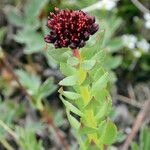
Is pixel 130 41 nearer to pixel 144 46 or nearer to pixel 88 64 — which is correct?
pixel 144 46

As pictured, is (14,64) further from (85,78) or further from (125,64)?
(85,78)

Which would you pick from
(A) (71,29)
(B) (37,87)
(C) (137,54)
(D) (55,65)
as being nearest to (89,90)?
(A) (71,29)

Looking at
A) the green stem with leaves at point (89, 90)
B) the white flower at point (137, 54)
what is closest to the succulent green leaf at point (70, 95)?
the green stem with leaves at point (89, 90)

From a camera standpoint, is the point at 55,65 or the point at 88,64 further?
the point at 55,65

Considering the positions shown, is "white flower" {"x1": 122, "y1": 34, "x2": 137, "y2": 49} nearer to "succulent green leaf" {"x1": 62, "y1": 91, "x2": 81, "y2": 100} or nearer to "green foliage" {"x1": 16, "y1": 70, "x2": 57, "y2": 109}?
"green foliage" {"x1": 16, "y1": 70, "x2": 57, "y2": 109}

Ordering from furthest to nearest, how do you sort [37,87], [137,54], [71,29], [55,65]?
[137,54], [55,65], [37,87], [71,29]
